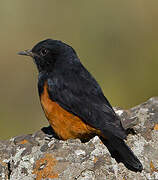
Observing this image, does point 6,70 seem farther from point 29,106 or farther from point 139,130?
point 139,130

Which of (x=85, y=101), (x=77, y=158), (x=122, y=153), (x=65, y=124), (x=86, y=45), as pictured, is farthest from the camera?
(x=86, y=45)

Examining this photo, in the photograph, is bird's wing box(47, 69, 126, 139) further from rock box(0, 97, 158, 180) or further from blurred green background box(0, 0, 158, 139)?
blurred green background box(0, 0, 158, 139)

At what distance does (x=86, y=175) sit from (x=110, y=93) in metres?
5.54

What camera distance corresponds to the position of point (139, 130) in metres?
6.65

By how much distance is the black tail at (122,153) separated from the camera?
578cm

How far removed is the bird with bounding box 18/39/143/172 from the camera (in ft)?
20.9

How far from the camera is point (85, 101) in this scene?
6.84m

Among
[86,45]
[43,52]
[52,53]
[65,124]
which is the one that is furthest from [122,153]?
[86,45]

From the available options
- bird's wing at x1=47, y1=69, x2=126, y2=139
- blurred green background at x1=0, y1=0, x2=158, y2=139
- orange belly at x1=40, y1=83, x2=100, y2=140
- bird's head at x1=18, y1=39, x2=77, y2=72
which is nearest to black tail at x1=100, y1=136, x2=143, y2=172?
bird's wing at x1=47, y1=69, x2=126, y2=139

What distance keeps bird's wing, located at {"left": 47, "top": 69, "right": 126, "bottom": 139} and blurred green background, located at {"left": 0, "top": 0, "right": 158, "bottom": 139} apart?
11.3ft

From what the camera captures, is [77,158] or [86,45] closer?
[77,158]

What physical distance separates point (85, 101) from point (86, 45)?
17.9 ft

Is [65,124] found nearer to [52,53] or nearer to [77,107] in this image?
[77,107]

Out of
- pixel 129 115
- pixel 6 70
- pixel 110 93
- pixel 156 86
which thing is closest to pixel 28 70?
pixel 6 70
